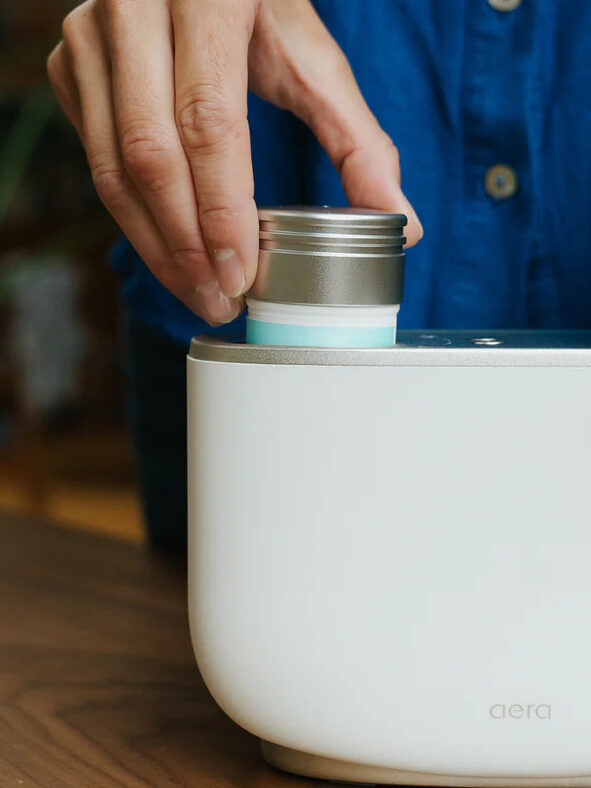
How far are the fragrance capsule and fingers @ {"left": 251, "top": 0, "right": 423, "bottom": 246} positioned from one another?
76 millimetres

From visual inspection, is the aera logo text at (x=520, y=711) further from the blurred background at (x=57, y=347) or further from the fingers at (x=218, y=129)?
the blurred background at (x=57, y=347)

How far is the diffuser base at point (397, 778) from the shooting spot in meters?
0.43

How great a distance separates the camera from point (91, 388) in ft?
10.2

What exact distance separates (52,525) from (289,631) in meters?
0.51

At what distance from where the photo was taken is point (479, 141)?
23.6 inches

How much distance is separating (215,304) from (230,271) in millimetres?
39

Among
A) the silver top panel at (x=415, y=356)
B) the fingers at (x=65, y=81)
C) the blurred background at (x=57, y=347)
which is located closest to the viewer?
the silver top panel at (x=415, y=356)

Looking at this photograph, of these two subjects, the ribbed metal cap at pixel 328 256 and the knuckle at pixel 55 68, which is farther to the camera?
the knuckle at pixel 55 68

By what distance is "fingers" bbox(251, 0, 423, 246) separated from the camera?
48cm

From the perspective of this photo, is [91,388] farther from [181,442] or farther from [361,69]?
[361,69]

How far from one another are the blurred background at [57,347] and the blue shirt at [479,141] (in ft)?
6.20

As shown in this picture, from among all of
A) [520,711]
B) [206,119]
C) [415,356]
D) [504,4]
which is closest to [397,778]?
[520,711]

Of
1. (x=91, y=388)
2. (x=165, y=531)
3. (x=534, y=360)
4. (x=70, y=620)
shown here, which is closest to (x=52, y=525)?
(x=165, y=531)

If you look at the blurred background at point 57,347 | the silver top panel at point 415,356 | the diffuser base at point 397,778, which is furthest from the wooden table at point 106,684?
the blurred background at point 57,347
